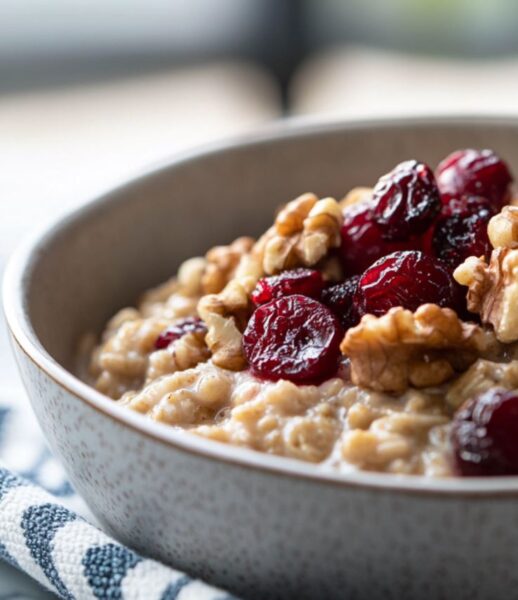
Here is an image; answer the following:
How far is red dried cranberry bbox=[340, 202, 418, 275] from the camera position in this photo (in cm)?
165

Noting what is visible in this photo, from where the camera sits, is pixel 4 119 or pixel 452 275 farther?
pixel 4 119

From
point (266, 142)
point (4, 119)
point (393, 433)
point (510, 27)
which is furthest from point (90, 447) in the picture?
point (510, 27)

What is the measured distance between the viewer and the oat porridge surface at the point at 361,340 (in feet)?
4.27

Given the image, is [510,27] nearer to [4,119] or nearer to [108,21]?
[108,21]

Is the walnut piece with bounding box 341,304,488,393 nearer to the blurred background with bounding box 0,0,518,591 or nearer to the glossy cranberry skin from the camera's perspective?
the glossy cranberry skin

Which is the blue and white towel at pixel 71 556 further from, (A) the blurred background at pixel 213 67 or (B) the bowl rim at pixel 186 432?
(A) the blurred background at pixel 213 67

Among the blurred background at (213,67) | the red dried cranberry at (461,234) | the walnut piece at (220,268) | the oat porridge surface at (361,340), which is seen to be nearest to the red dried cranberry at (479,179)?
the oat porridge surface at (361,340)

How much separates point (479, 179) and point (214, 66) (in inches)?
155

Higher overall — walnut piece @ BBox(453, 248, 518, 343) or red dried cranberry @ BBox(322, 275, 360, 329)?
walnut piece @ BBox(453, 248, 518, 343)

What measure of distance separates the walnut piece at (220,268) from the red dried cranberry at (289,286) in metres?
0.20

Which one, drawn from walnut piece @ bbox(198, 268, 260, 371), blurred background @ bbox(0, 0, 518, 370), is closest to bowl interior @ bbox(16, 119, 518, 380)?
walnut piece @ bbox(198, 268, 260, 371)

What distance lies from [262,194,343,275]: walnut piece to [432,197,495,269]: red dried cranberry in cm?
17

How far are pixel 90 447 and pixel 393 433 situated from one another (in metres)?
0.39

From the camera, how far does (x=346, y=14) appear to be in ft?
19.4
